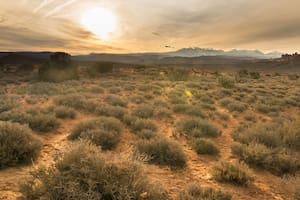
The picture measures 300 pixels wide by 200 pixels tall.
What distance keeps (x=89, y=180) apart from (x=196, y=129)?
22.4 feet

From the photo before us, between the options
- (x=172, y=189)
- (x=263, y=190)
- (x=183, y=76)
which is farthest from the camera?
(x=183, y=76)

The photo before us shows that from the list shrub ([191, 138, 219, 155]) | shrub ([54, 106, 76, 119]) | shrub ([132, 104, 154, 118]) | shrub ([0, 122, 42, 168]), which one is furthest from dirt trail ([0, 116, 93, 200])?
→ shrub ([191, 138, 219, 155])

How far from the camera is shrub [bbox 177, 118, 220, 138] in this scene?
32.7ft

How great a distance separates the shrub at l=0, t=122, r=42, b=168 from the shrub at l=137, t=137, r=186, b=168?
291cm

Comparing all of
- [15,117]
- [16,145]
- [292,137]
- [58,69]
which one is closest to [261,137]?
[292,137]

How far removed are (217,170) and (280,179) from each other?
5.86 ft

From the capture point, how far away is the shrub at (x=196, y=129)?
997 cm

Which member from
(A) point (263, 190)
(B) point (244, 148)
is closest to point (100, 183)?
(A) point (263, 190)

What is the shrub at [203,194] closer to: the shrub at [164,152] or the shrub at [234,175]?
the shrub at [234,175]

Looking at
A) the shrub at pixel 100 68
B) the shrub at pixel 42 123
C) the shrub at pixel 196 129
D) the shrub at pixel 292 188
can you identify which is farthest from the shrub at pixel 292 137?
the shrub at pixel 100 68

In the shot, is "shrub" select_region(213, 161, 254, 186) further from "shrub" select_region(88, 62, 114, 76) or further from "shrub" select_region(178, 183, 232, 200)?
"shrub" select_region(88, 62, 114, 76)

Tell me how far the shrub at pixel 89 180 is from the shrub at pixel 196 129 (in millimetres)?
5648

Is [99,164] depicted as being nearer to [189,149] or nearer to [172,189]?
[172,189]

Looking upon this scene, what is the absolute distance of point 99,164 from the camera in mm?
4297
